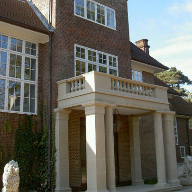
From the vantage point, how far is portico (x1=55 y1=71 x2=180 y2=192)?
11.9m

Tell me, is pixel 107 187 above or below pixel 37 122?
below

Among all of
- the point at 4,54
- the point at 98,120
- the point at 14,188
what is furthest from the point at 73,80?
the point at 14,188

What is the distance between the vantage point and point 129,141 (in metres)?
17.8

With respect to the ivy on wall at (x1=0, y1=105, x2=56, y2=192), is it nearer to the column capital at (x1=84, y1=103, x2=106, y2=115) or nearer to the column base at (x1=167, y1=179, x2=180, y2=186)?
the column capital at (x1=84, y1=103, x2=106, y2=115)

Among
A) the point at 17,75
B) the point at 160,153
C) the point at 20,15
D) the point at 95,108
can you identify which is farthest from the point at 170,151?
the point at 20,15

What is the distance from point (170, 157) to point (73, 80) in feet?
21.8

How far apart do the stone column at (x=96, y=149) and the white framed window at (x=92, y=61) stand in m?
3.87

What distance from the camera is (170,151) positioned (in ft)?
51.2

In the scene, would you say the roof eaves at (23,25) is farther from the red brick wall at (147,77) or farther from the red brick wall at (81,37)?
the red brick wall at (147,77)

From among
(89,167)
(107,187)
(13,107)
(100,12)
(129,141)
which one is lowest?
(107,187)

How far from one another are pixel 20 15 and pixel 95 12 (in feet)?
15.1

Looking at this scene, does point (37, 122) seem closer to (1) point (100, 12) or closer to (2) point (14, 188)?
(2) point (14, 188)

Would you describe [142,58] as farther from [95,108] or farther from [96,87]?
[95,108]

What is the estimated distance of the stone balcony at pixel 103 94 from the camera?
1262cm
